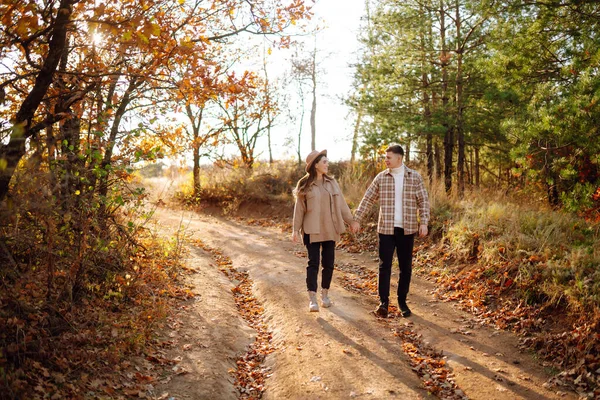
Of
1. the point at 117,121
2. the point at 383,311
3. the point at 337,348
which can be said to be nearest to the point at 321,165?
the point at 383,311

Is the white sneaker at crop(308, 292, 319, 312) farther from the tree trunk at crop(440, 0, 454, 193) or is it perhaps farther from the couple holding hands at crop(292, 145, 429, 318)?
the tree trunk at crop(440, 0, 454, 193)

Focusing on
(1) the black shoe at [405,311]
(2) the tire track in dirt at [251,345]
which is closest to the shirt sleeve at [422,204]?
(1) the black shoe at [405,311]

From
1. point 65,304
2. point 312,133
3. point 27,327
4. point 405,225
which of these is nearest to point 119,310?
point 65,304

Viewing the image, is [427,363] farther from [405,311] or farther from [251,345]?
[251,345]

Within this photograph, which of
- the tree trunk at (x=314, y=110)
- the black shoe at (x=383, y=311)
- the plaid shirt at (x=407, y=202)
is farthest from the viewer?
the tree trunk at (x=314, y=110)

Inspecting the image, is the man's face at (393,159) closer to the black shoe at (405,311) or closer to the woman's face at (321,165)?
the woman's face at (321,165)

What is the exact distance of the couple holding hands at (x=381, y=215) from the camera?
647 centimetres

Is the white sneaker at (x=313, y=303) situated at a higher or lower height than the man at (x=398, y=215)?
lower

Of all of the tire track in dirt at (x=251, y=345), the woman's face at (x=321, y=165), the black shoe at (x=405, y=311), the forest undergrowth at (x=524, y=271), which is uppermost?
the woman's face at (x=321, y=165)

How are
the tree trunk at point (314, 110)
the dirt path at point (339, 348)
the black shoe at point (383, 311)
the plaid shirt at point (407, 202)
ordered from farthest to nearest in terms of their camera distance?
the tree trunk at point (314, 110) < the black shoe at point (383, 311) < the plaid shirt at point (407, 202) < the dirt path at point (339, 348)

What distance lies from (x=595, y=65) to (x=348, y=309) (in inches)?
230

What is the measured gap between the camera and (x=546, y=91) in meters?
9.34

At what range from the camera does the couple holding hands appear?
21.2 feet

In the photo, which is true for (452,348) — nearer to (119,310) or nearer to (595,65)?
(119,310)
